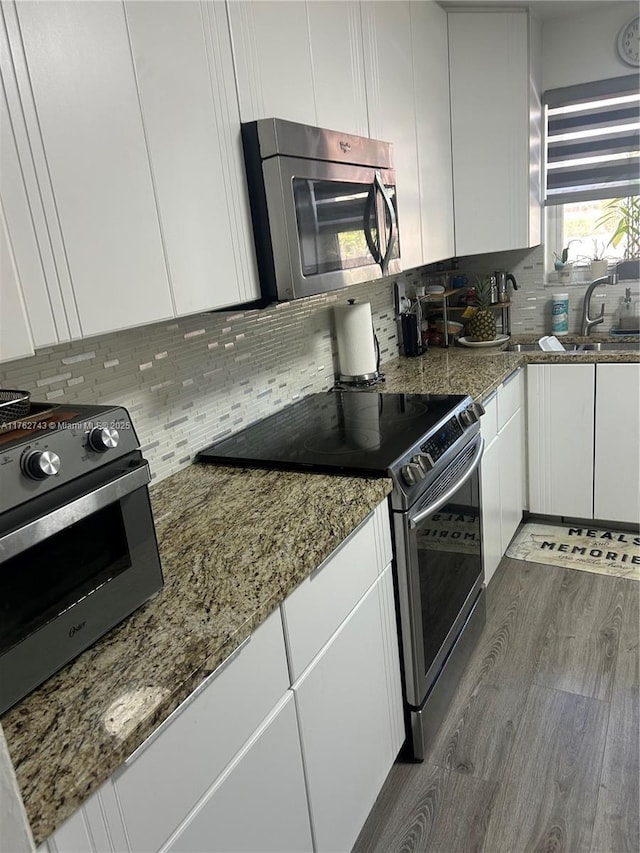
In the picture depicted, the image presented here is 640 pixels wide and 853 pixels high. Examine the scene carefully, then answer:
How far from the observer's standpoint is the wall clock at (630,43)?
285 centimetres

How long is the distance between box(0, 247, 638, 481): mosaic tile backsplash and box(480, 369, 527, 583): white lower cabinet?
0.72 m

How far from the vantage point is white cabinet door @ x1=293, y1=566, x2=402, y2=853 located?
4.19 feet

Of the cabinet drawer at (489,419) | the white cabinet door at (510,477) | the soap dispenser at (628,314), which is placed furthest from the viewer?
the soap dispenser at (628,314)

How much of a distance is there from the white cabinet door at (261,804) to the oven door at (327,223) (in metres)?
1.00

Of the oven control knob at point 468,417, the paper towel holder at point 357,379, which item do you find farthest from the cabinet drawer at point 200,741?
the paper towel holder at point 357,379

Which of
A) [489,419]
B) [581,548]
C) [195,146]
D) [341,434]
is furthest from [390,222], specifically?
[581,548]

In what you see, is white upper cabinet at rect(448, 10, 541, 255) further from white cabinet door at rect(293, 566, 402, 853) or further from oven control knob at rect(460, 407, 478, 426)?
white cabinet door at rect(293, 566, 402, 853)

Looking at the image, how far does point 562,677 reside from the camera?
2061mm

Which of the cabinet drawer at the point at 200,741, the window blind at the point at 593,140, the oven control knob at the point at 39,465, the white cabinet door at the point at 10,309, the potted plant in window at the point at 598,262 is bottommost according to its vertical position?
the cabinet drawer at the point at 200,741

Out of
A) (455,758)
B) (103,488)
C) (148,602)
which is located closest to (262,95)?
(103,488)

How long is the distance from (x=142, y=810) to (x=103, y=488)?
45 centimetres

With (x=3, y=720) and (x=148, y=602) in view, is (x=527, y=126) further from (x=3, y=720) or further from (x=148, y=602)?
(x=3, y=720)

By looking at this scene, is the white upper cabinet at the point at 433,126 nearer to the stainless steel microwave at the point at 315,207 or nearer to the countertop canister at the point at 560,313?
the stainless steel microwave at the point at 315,207

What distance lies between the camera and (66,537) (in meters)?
0.91
